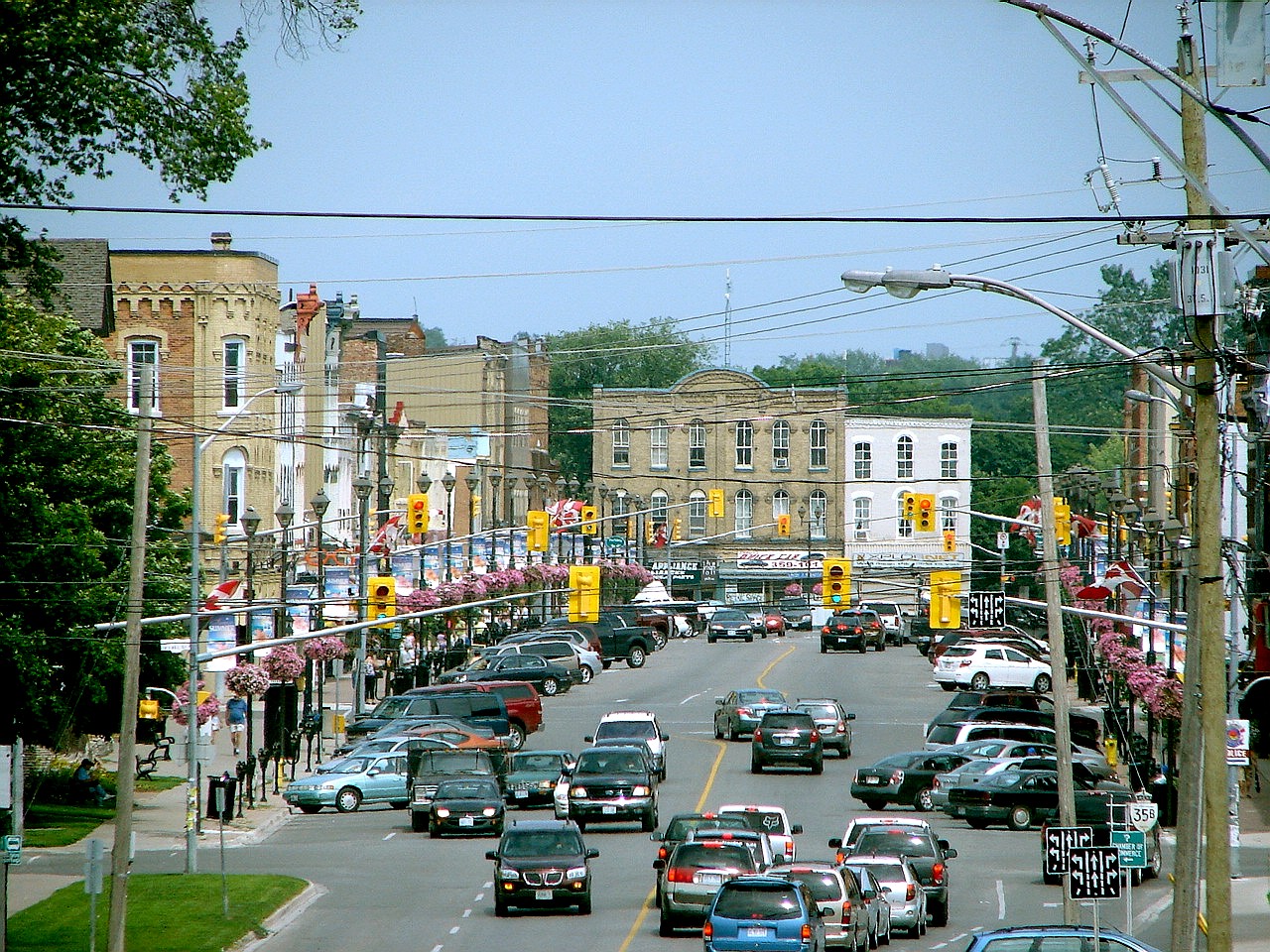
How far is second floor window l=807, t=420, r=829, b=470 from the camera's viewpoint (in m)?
116

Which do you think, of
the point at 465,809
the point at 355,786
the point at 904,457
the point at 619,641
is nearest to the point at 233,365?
the point at 619,641

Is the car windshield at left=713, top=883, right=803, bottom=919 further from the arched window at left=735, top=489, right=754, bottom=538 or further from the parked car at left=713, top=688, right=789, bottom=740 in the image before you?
the arched window at left=735, top=489, right=754, bottom=538

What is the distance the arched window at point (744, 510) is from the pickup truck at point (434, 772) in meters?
75.1

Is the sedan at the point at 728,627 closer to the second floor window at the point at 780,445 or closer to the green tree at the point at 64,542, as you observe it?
the second floor window at the point at 780,445

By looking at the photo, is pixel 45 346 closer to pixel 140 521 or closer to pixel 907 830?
pixel 140 521

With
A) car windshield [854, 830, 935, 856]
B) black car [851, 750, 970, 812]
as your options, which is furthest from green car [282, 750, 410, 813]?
car windshield [854, 830, 935, 856]

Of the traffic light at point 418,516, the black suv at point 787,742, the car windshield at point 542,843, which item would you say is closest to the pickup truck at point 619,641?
the traffic light at point 418,516

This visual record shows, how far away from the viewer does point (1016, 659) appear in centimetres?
6122

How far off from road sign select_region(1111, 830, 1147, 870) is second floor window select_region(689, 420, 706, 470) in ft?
307

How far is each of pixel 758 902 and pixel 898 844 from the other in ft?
20.7

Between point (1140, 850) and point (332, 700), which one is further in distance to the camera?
point (332, 700)

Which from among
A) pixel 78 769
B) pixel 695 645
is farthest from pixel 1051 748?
pixel 695 645

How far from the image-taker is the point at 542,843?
28.4m

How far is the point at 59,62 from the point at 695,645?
68.8 metres
